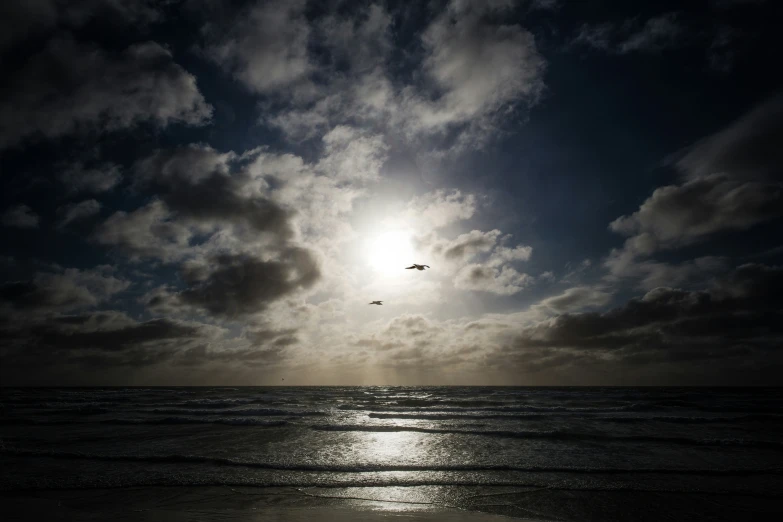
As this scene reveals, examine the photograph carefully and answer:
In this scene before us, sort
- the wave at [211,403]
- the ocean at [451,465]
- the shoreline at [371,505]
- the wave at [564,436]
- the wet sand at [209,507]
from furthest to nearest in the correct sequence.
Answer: the wave at [211,403] → the wave at [564,436] → the ocean at [451,465] → the shoreline at [371,505] → the wet sand at [209,507]

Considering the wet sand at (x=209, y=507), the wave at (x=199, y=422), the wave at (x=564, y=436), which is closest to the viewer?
the wet sand at (x=209, y=507)

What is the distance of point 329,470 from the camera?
36.6 ft

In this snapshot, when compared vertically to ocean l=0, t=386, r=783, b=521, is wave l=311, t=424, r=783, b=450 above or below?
below

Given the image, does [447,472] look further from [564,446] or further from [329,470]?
[564,446]

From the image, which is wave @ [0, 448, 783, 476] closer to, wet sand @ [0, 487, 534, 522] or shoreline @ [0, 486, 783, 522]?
shoreline @ [0, 486, 783, 522]

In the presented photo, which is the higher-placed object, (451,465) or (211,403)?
(451,465)

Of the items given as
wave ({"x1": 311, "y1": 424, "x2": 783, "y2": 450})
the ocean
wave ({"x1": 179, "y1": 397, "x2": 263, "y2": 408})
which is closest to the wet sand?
the ocean

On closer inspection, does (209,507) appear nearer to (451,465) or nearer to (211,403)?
(451,465)

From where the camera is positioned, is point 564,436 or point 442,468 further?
point 564,436

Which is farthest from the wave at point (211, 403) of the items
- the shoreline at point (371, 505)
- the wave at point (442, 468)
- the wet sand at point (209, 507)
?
the wet sand at point (209, 507)

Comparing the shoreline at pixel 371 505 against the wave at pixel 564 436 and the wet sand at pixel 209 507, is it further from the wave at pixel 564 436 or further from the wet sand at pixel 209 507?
the wave at pixel 564 436

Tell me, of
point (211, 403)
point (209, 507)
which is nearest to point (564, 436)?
point (209, 507)

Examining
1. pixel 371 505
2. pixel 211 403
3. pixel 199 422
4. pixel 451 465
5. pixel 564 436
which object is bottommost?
pixel 211 403

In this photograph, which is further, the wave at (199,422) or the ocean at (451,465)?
the wave at (199,422)
